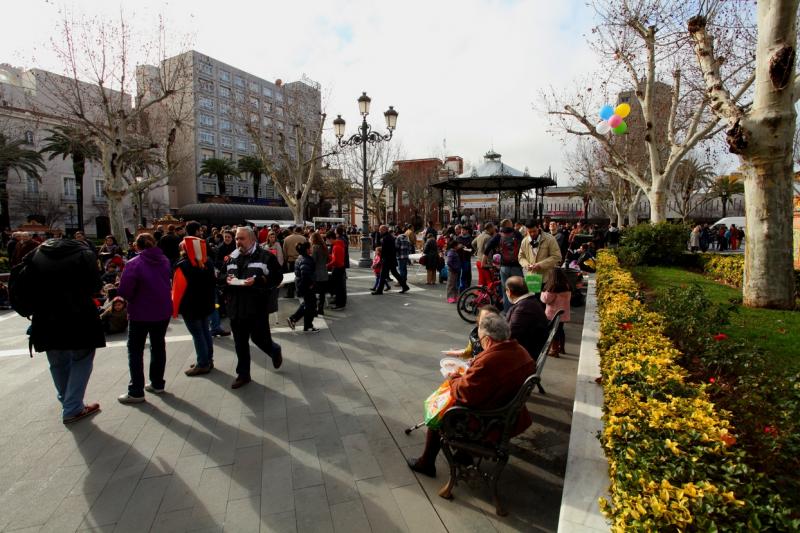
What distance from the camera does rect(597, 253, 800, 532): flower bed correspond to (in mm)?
1545

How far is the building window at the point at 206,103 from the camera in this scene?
56.1 m

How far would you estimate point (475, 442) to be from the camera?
9.18ft

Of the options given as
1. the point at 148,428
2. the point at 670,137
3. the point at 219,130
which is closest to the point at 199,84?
the point at 219,130

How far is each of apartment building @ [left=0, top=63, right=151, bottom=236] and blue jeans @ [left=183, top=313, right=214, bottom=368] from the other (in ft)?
118

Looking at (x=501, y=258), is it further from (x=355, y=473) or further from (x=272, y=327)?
(x=355, y=473)

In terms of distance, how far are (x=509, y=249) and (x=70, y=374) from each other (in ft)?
19.2

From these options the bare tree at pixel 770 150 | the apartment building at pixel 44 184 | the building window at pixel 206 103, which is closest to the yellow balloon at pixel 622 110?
the bare tree at pixel 770 150

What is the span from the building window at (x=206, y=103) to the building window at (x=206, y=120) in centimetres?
113

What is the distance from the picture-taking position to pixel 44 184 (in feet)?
131

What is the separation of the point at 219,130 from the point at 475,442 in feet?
210

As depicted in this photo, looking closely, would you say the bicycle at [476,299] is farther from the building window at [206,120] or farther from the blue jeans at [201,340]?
the building window at [206,120]

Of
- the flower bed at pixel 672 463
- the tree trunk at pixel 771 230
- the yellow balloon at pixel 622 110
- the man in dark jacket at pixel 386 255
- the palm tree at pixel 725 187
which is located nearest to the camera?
the flower bed at pixel 672 463

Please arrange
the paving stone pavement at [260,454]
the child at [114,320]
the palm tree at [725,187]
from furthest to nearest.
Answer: the palm tree at [725,187] → the child at [114,320] → the paving stone pavement at [260,454]

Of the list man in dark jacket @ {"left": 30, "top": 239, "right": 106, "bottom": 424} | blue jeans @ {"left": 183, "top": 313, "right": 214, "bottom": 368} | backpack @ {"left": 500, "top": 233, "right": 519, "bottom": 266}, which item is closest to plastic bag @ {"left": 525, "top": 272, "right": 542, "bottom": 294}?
backpack @ {"left": 500, "top": 233, "right": 519, "bottom": 266}
